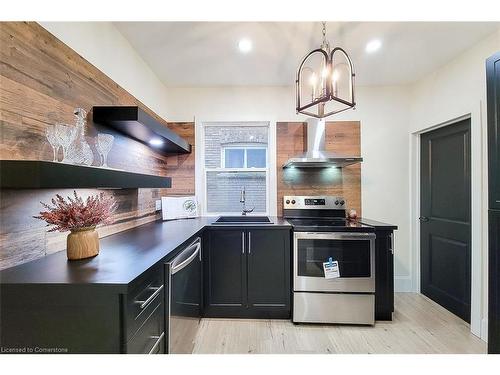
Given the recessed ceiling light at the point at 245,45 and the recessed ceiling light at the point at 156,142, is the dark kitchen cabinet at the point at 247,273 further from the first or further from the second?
the recessed ceiling light at the point at 245,45

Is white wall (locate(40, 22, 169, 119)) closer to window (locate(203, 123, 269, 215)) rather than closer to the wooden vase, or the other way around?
window (locate(203, 123, 269, 215))

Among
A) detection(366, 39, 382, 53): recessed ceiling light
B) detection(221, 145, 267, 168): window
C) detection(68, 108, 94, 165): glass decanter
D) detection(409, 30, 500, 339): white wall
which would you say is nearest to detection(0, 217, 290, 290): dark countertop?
detection(68, 108, 94, 165): glass decanter

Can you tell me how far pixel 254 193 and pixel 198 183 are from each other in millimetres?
743

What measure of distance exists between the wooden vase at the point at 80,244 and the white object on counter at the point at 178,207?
5.17 ft

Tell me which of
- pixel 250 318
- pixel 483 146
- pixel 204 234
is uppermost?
pixel 483 146

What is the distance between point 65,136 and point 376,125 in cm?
321

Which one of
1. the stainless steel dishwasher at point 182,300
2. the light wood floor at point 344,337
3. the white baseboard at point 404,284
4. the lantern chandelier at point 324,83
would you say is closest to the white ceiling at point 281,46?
the lantern chandelier at point 324,83

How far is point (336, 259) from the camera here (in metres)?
2.31

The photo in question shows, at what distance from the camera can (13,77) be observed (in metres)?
1.09

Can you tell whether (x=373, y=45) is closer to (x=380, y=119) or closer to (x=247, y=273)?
(x=380, y=119)
